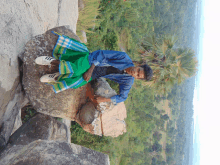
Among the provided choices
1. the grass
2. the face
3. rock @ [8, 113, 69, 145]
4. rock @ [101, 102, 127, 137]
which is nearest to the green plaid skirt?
the face

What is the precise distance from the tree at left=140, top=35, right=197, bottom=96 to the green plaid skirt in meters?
1.87

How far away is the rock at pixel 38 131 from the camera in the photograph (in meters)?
2.45

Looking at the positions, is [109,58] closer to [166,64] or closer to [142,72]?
[142,72]

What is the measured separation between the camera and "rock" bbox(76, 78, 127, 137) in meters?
3.01

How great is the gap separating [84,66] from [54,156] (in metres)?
1.27

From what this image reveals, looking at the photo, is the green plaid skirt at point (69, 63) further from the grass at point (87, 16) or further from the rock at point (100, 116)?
the grass at point (87, 16)

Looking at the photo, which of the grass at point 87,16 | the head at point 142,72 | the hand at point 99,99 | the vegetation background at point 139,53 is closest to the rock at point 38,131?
the hand at point 99,99

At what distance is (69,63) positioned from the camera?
2.18m

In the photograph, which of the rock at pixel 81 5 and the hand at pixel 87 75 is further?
the rock at pixel 81 5

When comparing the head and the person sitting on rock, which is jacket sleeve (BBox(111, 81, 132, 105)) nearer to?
the person sitting on rock

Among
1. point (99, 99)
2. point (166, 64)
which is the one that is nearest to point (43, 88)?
point (99, 99)

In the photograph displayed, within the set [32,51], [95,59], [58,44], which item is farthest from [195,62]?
[32,51]

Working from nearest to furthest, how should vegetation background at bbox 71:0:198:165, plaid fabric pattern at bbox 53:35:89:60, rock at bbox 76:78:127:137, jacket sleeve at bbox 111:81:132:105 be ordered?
plaid fabric pattern at bbox 53:35:89:60 → jacket sleeve at bbox 111:81:132:105 → rock at bbox 76:78:127:137 → vegetation background at bbox 71:0:198:165

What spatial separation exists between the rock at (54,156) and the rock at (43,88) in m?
0.94
